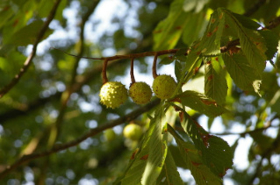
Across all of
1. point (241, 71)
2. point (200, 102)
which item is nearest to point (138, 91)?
point (200, 102)

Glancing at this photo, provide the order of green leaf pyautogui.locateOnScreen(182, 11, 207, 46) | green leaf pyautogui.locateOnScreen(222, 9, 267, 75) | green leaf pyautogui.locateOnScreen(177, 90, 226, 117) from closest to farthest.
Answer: green leaf pyautogui.locateOnScreen(222, 9, 267, 75) < green leaf pyautogui.locateOnScreen(177, 90, 226, 117) < green leaf pyautogui.locateOnScreen(182, 11, 207, 46)

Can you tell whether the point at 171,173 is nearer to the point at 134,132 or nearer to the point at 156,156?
the point at 156,156

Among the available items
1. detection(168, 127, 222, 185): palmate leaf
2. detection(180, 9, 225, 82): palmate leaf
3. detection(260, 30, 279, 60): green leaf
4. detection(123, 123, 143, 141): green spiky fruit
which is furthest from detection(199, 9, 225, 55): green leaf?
detection(123, 123, 143, 141): green spiky fruit

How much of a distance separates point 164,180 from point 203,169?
16cm

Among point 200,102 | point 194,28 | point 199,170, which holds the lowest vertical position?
point 199,170

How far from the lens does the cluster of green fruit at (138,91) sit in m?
1.42

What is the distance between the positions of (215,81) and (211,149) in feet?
1.00

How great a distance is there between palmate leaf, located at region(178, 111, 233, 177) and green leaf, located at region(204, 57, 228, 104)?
0.65 ft

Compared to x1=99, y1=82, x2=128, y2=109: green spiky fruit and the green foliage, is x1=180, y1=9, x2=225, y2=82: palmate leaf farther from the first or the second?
x1=99, y1=82, x2=128, y2=109: green spiky fruit

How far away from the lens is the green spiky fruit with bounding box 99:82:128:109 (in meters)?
1.48

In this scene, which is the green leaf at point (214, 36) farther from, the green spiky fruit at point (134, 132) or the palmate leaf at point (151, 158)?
the green spiky fruit at point (134, 132)

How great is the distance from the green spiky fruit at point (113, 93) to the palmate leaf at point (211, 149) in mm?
358

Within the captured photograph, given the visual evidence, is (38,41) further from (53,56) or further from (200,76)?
(53,56)

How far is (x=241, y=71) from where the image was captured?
1340mm
